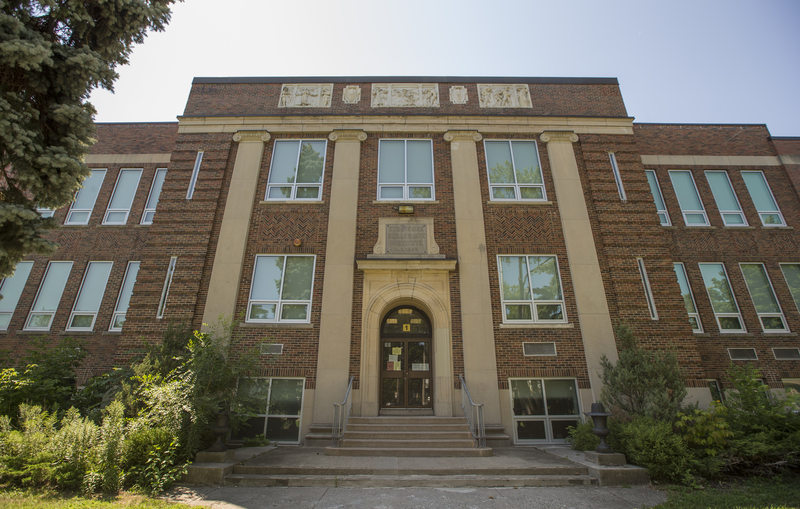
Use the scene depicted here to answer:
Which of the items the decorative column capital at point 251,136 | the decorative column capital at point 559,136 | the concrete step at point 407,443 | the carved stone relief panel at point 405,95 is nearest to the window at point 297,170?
the decorative column capital at point 251,136

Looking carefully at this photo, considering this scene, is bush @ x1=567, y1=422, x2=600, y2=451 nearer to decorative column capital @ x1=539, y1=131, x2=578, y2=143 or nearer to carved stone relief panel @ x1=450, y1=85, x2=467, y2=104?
decorative column capital @ x1=539, y1=131, x2=578, y2=143

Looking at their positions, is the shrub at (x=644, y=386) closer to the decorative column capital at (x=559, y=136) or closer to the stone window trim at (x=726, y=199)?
the decorative column capital at (x=559, y=136)

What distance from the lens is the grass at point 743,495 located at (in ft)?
19.0

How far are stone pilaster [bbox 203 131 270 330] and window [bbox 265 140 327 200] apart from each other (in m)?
0.57

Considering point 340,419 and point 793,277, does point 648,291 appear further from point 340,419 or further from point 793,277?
point 340,419

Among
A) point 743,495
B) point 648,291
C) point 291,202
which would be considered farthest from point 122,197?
point 743,495

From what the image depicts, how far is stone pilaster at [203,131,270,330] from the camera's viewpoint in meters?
11.3

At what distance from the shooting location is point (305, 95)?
14242 millimetres

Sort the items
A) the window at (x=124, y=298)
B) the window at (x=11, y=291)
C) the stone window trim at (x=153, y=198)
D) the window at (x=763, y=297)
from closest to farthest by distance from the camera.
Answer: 1. the window at (x=763, y=297)
2. the window at (x=124, y=298)
3. the window at (x=11, y=291)
4. the stone window trim at (x=153, y=198)

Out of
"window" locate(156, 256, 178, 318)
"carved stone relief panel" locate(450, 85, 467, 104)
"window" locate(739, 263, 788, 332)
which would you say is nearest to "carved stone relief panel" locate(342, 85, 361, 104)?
"carved stone relief panel" locate(450, 85, 467, 104)

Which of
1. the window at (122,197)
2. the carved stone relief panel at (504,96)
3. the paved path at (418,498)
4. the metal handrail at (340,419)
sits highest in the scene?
the carved stone relief panel at (504,96)

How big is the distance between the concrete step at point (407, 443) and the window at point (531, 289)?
Result: 385 cm

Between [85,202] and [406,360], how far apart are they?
14.5 metres

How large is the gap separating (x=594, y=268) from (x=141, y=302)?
13924 millimetres
